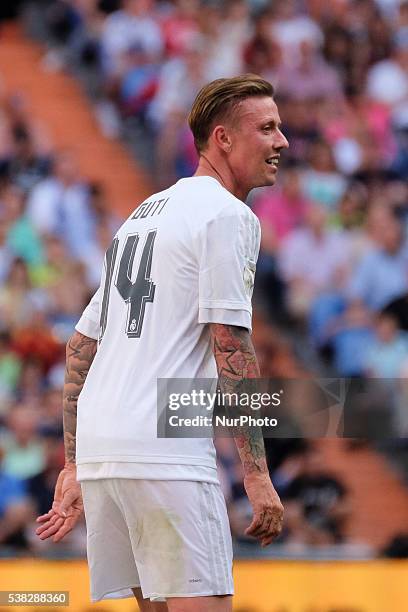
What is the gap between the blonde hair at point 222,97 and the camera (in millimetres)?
3746

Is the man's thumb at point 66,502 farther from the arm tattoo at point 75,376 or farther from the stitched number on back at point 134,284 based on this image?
the stitched number on back at point 134,284

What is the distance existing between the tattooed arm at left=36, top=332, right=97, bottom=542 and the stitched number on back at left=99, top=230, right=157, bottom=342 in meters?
0.25

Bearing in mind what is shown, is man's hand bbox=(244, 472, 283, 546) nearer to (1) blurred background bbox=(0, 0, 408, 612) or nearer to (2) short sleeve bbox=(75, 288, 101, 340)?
(2) short sleeve bbox=(75, 288, 101, 340)

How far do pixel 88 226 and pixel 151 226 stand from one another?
6.49 m

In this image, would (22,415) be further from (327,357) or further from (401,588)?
(401,588)

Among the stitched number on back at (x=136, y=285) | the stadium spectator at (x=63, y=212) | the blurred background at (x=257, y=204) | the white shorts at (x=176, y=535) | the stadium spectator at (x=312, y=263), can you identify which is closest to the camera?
the white shorts at (x=176, y=535)

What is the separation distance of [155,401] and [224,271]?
0.39 m

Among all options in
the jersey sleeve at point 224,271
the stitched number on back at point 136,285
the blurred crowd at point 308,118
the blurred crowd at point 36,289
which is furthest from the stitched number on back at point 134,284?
the blurred crowd at point 308,118

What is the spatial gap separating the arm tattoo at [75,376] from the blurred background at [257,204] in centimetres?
263

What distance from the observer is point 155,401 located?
3475 mm

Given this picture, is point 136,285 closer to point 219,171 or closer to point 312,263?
point 219,171

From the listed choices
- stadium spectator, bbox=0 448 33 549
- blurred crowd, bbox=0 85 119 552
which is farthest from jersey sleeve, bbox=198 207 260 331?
stadium spectator, bbox=0 448 33 549

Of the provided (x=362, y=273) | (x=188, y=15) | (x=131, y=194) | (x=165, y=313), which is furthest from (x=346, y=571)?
(x=188, y=15)

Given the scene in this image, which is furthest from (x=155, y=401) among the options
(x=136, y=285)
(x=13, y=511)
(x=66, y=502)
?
(x=13, y=511)
